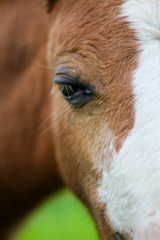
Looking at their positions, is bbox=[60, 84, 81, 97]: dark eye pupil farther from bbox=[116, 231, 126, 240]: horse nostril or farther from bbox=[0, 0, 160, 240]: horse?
bbox=[116, 231, 126, 240]: horse nostril

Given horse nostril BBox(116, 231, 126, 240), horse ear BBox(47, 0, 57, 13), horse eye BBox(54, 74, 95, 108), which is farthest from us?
horse ear BBox(47, 0, 57, 13)

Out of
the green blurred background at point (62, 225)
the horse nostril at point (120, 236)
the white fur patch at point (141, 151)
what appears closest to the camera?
the white fur patch at point (141, 151)

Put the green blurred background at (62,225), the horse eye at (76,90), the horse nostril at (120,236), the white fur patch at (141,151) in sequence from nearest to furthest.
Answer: the white fur patch at (141,151) < the horse nostril at (120,236) < the horse eye at (76,90) < the green blurred background at (62,225)

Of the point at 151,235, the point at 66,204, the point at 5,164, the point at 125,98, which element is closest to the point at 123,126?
the point at 125,98

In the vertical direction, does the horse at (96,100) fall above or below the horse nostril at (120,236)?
above

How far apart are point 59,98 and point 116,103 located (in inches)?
21.1

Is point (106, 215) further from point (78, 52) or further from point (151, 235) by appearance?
point (78, 52)

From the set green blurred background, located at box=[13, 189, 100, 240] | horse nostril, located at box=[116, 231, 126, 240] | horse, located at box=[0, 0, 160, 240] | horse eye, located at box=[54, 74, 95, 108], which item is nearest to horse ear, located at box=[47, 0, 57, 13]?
horse, located at box=[0, 0, 160, 240]

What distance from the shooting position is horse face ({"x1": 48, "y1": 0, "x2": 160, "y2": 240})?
970 millimetres

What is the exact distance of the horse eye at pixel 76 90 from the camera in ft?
3.96

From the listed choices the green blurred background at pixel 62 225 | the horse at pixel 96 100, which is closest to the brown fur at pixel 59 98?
the horse at pixel 96 100

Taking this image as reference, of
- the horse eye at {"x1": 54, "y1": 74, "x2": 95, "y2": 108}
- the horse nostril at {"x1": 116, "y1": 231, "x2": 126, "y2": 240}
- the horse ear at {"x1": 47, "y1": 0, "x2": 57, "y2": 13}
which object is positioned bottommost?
the horse nostril at {"x1": 116, "y1": 231, "x2": 126, "y2": 240}

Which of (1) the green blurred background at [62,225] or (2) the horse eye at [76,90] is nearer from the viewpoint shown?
(2) the horse eye at [76,90]

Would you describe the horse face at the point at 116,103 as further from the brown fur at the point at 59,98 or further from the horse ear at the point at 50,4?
the horse ear at the point at 50,4
